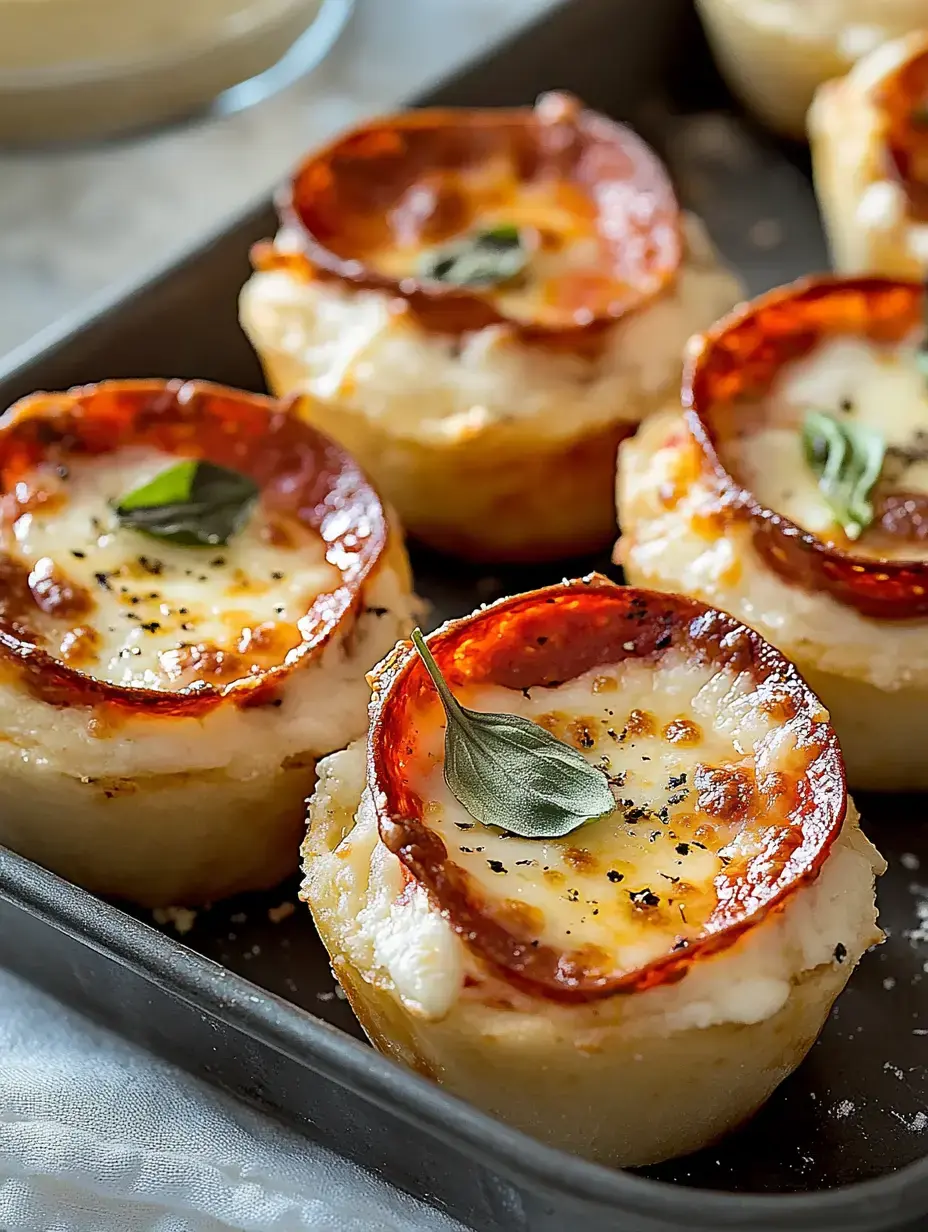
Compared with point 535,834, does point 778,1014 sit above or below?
below

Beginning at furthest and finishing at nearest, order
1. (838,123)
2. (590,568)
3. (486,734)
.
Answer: (838,123), (590,568), (486,734)

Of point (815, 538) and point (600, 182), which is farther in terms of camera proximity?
point (600, 182)

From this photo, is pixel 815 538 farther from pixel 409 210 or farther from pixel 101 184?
pixel 101 184

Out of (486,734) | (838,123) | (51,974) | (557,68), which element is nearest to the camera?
(486,734)

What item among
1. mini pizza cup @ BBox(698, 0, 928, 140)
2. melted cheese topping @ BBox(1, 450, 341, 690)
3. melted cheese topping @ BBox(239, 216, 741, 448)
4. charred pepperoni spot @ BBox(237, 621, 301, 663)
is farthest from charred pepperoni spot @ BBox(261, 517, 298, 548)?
mini pizza cup @ BBox(698, 0, 928, 140)

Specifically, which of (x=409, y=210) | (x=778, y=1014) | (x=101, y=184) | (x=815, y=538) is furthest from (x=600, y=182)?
(x=778, y=1014)

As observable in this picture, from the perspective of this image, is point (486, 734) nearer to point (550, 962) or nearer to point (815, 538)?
point (550, 962)

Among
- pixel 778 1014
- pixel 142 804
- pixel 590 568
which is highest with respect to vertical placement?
pixel 142 804

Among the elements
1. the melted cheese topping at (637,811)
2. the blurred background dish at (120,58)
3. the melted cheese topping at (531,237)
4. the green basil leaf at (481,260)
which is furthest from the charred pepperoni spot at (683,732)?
the blurred background dish at (120,58)

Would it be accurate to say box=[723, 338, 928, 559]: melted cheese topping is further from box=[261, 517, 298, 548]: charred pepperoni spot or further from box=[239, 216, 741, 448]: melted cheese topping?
box=[261, 517, 298, 548]: charred pepperoni spot
